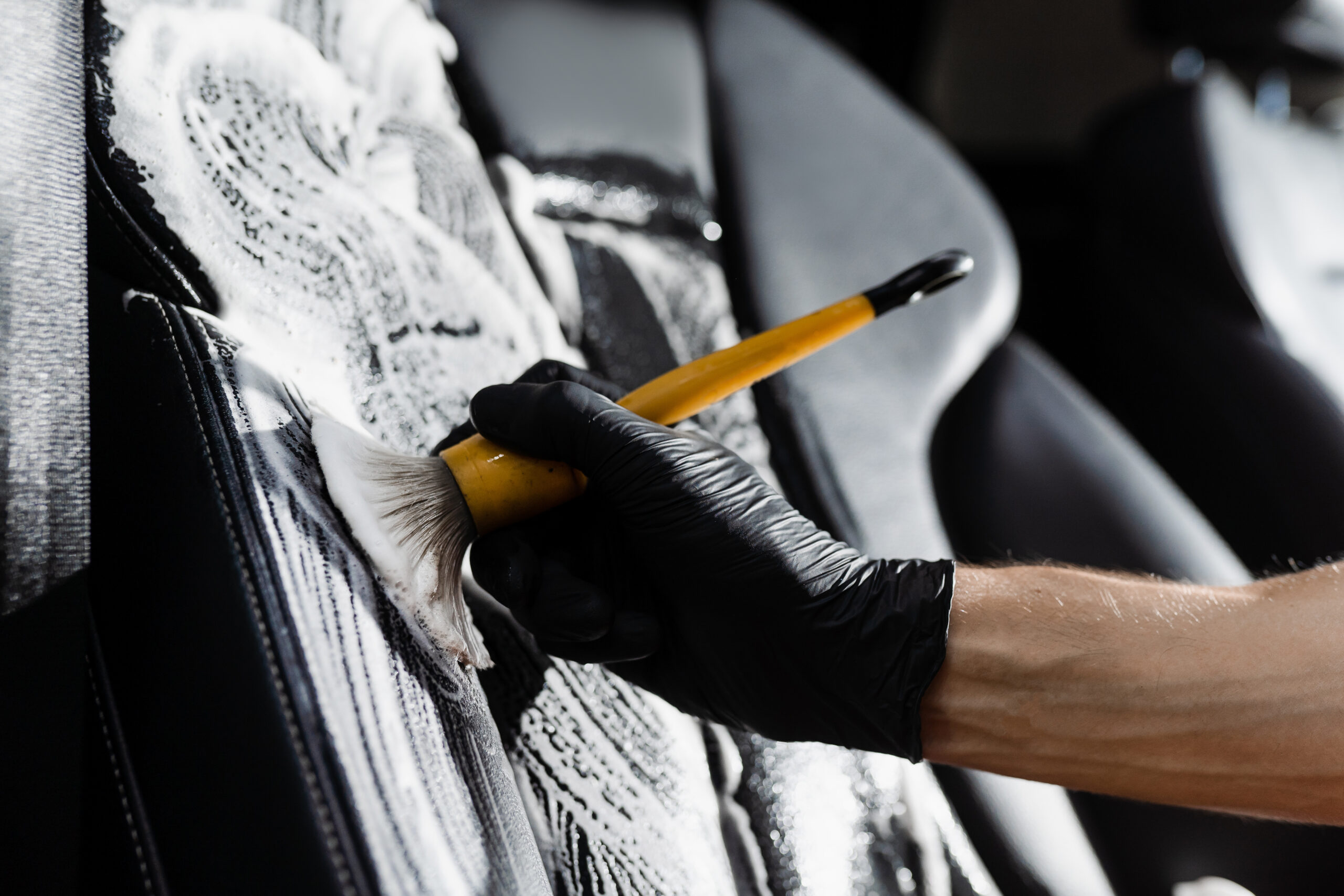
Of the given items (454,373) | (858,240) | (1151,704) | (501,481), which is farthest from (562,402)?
(858,240)

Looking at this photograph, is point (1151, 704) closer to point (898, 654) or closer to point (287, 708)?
point (898, 654)

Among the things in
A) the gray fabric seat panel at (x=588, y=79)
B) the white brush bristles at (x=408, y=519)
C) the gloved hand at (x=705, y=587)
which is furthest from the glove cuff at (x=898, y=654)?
the gray fabric seat panel at (x=588, y=79)

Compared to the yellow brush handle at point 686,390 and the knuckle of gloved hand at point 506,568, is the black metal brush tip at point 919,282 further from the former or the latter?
the knuckle of gloved hand at point 506,568

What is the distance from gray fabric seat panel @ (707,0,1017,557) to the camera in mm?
906

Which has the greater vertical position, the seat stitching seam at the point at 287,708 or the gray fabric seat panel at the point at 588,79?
the gray fabric seat panel at the point at 588,79

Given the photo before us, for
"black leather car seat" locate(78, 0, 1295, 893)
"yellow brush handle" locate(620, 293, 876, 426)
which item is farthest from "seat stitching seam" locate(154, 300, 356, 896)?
"yellow brush handle" locate(620, 293, 876, 426)

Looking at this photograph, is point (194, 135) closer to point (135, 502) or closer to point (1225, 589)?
point (135, 502)

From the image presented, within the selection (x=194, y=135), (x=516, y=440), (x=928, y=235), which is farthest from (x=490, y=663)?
(x=928, y=235)

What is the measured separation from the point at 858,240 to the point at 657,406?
526 mm

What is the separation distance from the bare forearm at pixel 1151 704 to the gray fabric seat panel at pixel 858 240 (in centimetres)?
21

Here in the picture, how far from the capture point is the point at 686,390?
0.61 meters

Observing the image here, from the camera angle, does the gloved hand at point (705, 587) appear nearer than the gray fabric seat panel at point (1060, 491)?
Yes

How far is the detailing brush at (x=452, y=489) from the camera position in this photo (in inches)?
20.5

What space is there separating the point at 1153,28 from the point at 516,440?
1.52 metres
